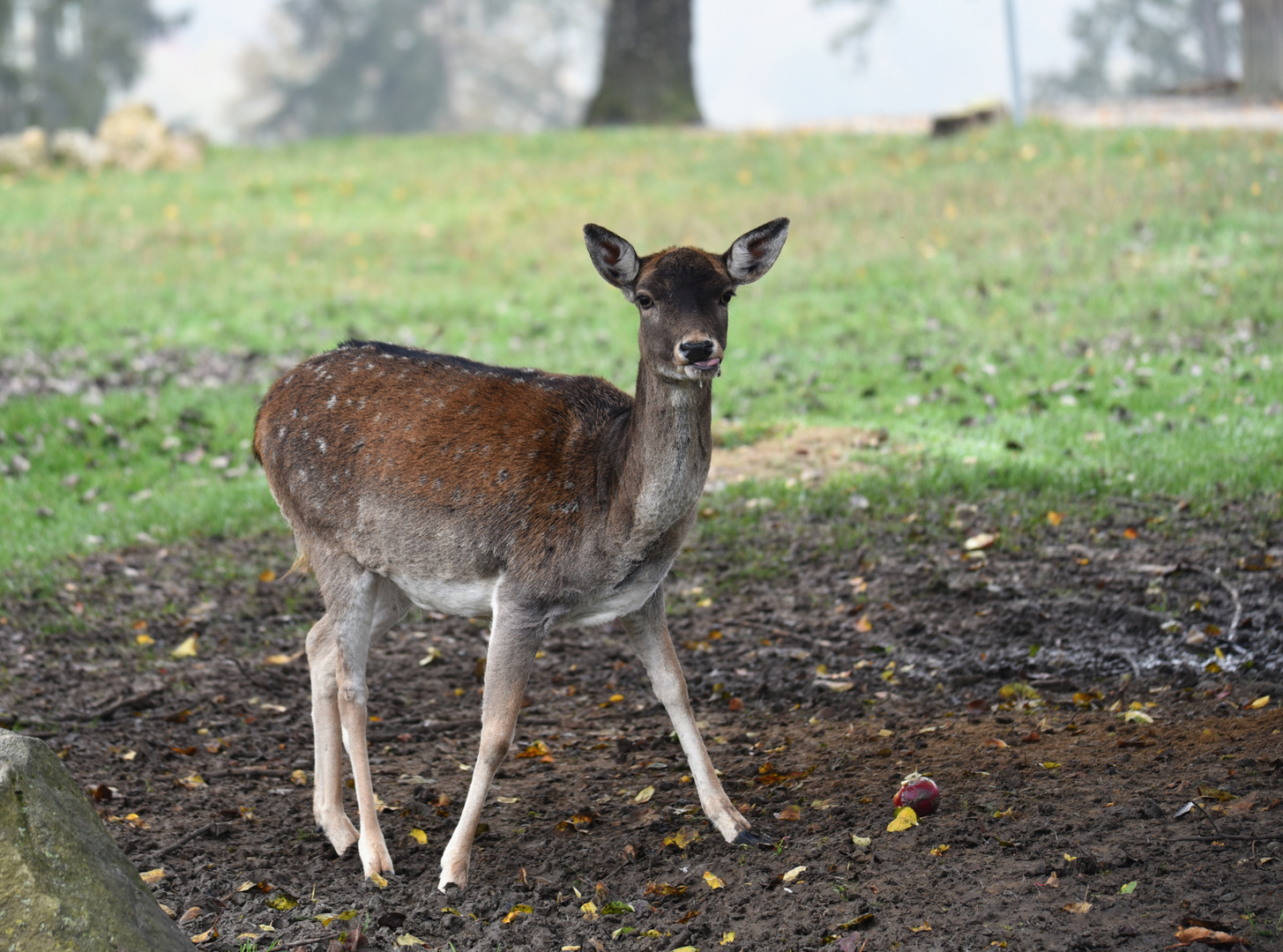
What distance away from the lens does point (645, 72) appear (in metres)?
24.5

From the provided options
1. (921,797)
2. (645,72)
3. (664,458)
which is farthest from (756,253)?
(645,72)

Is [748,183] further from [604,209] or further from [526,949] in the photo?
[526,949]

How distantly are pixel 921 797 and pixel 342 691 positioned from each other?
88.6 inches

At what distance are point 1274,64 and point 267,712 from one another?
2182 cm

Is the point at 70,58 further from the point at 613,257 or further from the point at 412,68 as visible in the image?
the point at 613,257

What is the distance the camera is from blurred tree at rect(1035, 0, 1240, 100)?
4481 centimetres

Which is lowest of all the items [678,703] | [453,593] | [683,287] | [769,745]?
[769,745]

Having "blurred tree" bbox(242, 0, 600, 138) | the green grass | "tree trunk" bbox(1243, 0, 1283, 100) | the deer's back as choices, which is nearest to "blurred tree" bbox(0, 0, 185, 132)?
"blurred tree" bbox(242, 0, 600, 138)

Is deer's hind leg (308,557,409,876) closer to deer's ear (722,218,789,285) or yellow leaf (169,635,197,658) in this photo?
deer's ear (722,218,789,285)

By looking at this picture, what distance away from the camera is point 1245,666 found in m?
5.91

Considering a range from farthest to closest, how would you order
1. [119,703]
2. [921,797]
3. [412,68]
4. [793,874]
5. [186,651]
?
[412,68], [186,651], [119,703], [921,797], [793,874]

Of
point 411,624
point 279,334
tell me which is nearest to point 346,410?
point 411,624

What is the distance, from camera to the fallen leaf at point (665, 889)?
432 centimetres

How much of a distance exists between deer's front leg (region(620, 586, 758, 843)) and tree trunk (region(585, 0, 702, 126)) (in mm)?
20726
